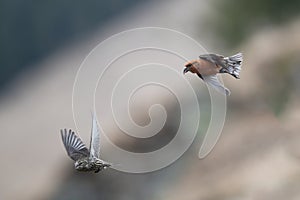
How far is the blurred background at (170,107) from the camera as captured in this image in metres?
1.56

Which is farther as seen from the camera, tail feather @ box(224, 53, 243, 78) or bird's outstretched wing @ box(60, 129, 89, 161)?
bird's outstretched wing @ box(60, 129, 89, 161)

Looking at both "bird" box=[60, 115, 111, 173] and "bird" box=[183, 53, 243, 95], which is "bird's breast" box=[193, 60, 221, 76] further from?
"bird" box=[60, 115, 111, 173]

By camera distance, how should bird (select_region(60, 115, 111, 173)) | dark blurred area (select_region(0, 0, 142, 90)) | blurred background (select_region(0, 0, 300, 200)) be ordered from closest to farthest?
bird (select_region(60, 115, 111, 173))
blurred background (select_region(0, 0, 300, 200))
dark blurred area (select_region(0, 0, 142, 90))

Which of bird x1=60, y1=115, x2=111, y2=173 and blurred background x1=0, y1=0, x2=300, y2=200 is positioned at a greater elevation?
blurred background x1=0, y1=0, x2=300, y2=200

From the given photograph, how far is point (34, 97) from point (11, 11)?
0.96ft

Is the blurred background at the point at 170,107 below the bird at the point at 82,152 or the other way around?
the other way around

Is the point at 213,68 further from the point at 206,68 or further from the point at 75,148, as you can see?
the point at 75,148

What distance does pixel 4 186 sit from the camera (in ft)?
5.62

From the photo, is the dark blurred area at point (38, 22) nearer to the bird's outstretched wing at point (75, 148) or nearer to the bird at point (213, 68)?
the bird's outstretched wing at point (75, 148)

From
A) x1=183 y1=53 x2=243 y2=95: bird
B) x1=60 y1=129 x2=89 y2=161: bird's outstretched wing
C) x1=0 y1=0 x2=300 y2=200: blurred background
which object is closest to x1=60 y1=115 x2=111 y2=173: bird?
x1=60 y1=129 x2=89 y2=161: bird's outstretched wing

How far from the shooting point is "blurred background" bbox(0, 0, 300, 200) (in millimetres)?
1564

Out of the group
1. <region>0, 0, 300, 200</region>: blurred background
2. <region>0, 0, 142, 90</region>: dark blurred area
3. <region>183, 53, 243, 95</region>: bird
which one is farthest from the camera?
<region>0, 0, 142, 90</region>: dark blurred area

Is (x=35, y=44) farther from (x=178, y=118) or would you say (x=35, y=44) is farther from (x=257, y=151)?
(x=257, y=151)

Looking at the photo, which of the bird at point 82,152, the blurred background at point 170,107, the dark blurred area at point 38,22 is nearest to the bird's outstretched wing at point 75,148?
the bird at point 82,152
